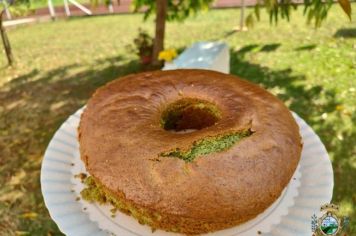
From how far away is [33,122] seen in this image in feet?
23.4

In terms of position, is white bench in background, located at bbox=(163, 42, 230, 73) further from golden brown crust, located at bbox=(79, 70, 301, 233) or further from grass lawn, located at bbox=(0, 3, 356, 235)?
golden brown crust, located at bbox=(79, 70, 301, 233)

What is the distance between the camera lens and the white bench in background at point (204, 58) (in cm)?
654

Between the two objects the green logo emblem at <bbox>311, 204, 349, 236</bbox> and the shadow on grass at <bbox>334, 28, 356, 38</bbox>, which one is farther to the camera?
the shadow on grass at <bbox>334, 28, 356, 38</bbox>

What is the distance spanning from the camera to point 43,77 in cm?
898

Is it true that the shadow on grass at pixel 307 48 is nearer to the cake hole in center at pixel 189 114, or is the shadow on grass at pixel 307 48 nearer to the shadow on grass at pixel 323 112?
the shadow on grass at pixel 323 112

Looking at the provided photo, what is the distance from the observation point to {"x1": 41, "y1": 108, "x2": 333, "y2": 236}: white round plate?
279 centimetres

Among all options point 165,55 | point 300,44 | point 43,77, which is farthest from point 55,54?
point 300,44

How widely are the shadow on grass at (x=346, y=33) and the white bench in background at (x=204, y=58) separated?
4.24 m

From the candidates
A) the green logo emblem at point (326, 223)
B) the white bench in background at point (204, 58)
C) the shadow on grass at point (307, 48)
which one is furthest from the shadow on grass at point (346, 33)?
the green logo emblem at point (326, 223)

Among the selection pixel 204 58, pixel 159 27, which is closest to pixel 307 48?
pixel 159 27

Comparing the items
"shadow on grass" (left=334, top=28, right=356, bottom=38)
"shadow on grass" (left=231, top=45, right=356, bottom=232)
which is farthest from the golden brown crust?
"shadow on grass" (left=334, top=28, right=356, bottom=38)

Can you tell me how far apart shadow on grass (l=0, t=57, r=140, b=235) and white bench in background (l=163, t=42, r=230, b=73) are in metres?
2.19

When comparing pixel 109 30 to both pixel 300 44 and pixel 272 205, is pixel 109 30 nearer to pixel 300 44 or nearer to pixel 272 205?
pixel 300 44

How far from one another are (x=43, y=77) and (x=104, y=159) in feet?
22.2
